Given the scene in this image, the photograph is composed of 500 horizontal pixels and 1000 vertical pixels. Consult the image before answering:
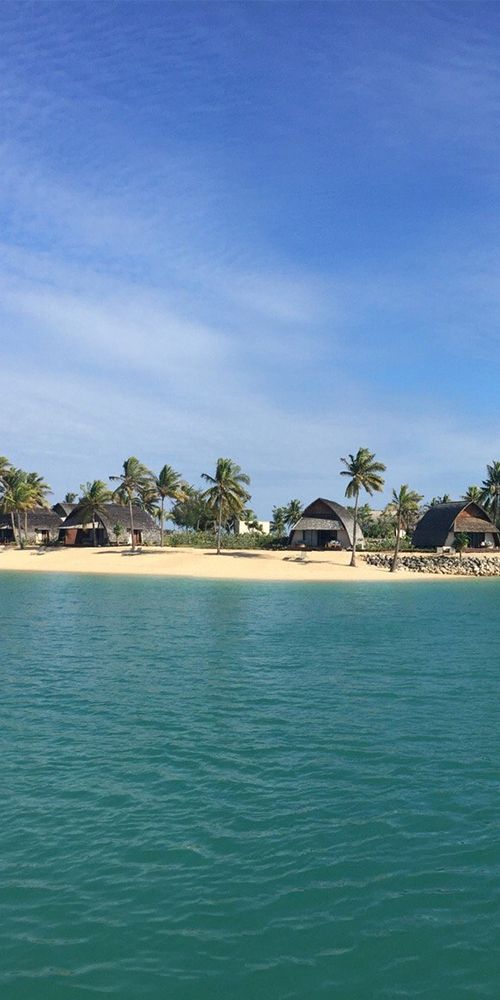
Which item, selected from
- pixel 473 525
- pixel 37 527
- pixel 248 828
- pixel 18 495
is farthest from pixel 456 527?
pixel 248 828

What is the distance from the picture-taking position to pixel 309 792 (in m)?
15.0

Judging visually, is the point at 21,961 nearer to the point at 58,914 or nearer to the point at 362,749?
the point at 58,914

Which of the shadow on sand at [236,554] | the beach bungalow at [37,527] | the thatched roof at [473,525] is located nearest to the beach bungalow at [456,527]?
the thatched roof at [473,525]

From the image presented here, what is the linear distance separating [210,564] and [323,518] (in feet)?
71.3

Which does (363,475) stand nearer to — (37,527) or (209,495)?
(209,495)

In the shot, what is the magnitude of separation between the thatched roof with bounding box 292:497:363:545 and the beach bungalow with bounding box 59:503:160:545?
72.3 feet

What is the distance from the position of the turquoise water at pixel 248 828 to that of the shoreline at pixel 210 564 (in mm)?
51558

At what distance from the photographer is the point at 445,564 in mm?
88125

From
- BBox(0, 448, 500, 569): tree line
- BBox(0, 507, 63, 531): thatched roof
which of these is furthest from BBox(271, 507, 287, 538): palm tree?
BBox(0, 507, 63, 531): thatched roof

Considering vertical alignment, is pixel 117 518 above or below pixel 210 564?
above

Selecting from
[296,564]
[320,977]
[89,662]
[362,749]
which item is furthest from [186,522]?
[320,977]

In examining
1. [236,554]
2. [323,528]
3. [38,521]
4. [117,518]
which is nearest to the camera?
[236,554]

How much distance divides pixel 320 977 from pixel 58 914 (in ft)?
12.6

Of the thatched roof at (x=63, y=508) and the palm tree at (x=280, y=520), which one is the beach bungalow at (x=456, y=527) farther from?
the thatched roof at (x=63, y=508)
